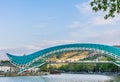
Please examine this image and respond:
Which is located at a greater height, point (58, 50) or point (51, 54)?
point (58, 50)

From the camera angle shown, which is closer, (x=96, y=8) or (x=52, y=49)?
(x=96, y=8)

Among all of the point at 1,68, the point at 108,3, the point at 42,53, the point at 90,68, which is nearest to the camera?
the point at 108,3

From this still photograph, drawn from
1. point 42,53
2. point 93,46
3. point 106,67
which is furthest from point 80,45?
point 106,67

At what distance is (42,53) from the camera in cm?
8988

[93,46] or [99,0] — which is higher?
[93,46]

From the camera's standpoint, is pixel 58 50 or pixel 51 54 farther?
pixel 51 54

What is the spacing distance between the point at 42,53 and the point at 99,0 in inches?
3190

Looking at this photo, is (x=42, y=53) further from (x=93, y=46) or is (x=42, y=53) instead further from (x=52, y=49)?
(x=93, y=46)

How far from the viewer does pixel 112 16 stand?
9078 mm

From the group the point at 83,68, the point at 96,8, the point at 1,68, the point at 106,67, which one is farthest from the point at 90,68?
the point at 96,8

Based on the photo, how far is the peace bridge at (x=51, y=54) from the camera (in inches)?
3265

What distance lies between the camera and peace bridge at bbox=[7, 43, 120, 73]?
272ft

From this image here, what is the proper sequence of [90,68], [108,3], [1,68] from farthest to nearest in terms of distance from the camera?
[90,68]
[1,68]
[108,3]

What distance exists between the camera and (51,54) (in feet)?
292
